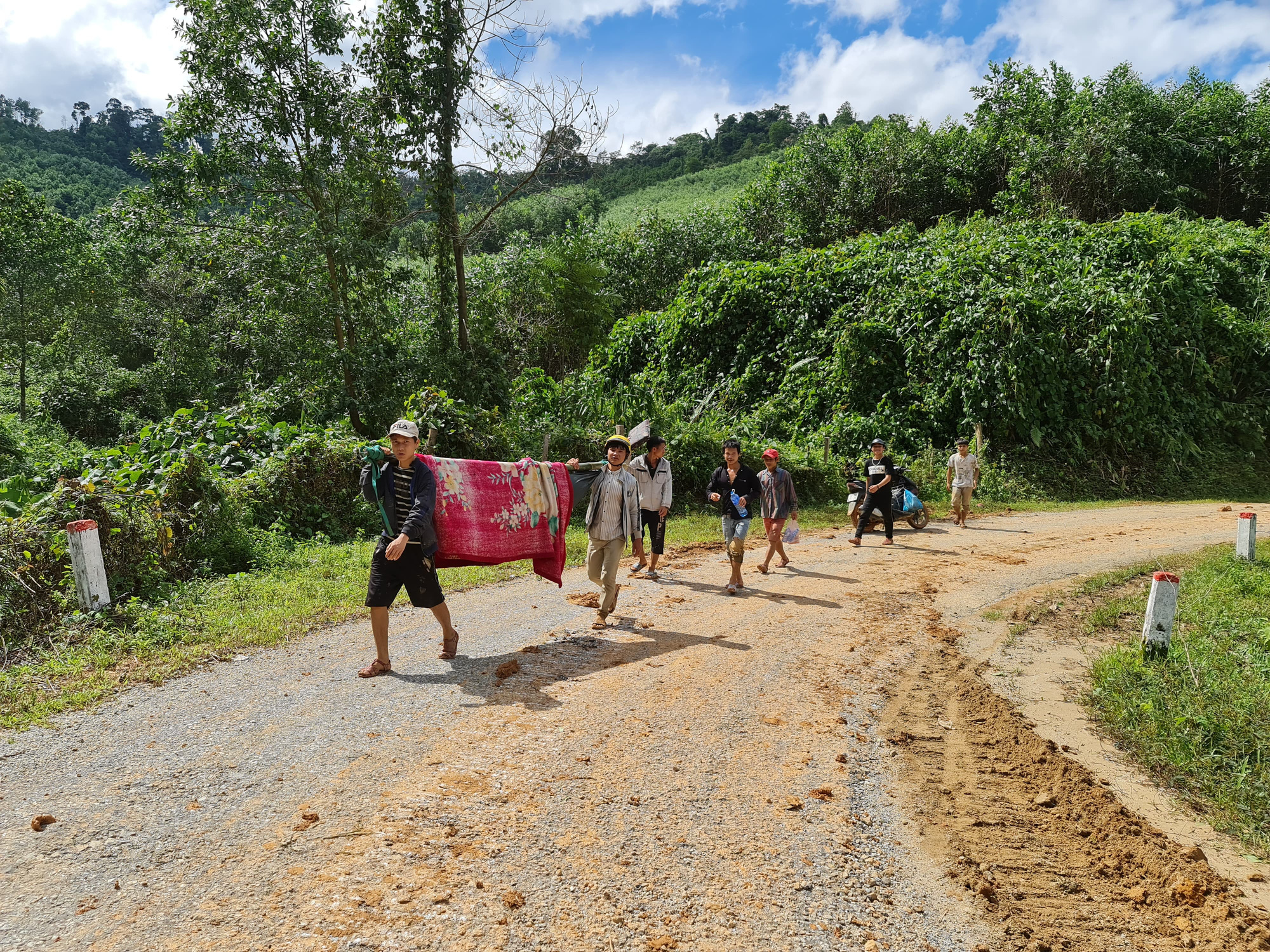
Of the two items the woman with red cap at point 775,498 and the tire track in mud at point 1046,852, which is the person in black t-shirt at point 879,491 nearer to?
the woman with red cap at point 775,498

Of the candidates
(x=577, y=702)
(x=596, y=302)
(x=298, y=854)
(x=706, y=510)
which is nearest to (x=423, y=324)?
(x=706, y=510)

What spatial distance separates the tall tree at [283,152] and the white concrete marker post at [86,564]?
8.94 meters

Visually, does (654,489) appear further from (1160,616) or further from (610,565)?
(1160,616)

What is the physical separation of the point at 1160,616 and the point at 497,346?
18536mm

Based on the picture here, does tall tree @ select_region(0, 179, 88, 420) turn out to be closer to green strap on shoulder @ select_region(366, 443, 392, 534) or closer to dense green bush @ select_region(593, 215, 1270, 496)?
dense green bush @ select_region(593, 215, 1270, 496)

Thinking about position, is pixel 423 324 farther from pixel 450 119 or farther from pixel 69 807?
pixel 69 807

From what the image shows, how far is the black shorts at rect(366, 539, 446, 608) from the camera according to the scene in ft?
19.9

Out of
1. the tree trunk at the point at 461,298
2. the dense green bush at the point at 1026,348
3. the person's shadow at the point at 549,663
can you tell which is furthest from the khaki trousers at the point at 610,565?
the dense green bush at the point at 1026,348

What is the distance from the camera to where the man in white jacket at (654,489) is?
9859 mm

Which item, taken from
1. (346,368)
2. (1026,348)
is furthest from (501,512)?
(1026,348)

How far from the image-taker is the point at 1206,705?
5.97 metres

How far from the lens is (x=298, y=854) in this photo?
3.75 m

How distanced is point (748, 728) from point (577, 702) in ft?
3.94

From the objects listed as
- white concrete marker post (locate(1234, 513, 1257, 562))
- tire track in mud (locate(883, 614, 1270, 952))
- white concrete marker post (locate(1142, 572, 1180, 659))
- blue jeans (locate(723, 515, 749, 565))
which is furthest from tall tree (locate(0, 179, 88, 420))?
white concrete marker post (locate(1234, 513, 1257, 562))
